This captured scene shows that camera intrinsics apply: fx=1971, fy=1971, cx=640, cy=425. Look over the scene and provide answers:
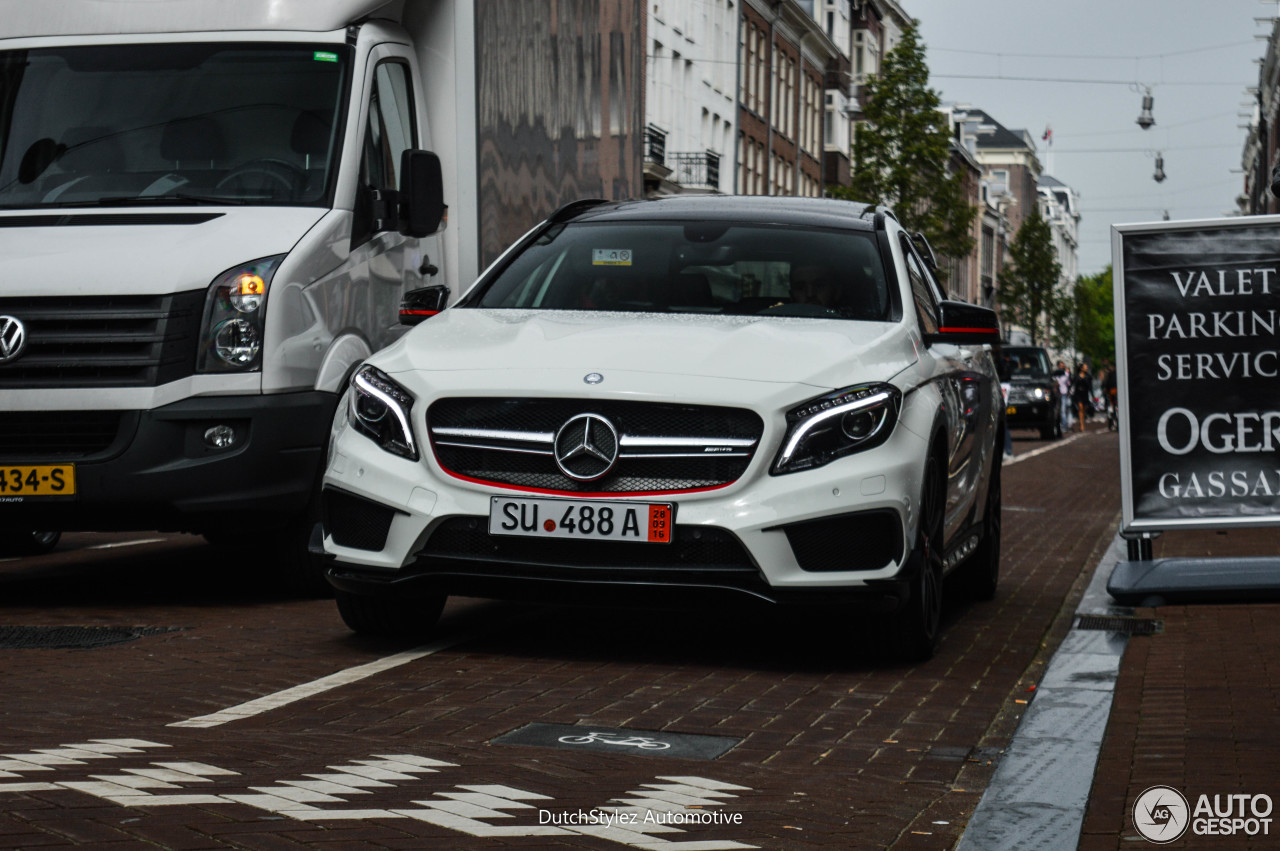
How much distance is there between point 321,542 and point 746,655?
5.26 feet

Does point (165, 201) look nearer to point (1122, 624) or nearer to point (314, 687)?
point (314, 687)

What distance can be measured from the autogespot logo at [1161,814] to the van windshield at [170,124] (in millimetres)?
4965

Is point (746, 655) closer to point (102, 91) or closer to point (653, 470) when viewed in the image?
point (653, 470)

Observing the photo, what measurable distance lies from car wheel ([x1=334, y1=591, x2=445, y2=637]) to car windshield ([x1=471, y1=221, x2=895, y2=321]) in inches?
48.4

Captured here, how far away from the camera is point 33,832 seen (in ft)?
13.1

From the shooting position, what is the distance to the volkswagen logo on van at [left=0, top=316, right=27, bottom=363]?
7988mm

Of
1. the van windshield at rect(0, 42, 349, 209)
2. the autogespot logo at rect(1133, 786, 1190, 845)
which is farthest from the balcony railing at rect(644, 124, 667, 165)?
the autogespot logo at rect(1133, 786, 1190, 845)

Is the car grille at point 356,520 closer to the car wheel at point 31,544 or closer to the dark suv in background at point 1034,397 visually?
the car wheel at point 31,544

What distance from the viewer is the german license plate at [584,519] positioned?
21.0 ft

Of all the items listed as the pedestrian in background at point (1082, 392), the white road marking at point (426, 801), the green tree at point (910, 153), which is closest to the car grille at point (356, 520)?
the white road marking at point (426, 801)

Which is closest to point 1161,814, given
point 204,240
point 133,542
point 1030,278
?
point 204,240

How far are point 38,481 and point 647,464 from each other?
2.90 meters

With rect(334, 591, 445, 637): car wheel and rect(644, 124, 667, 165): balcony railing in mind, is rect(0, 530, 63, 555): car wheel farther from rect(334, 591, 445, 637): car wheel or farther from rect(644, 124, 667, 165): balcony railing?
rect(644, 124, 667, 165): balcony railing

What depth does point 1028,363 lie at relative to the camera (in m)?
43.8
